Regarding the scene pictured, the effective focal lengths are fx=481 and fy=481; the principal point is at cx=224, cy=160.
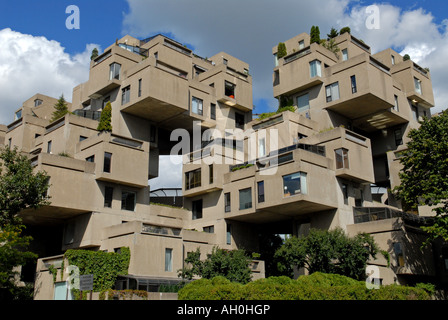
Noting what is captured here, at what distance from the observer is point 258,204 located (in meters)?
41.9

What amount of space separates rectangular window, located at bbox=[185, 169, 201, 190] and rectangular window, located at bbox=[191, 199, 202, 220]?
1745mm

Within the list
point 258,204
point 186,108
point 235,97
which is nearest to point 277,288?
point 258,204

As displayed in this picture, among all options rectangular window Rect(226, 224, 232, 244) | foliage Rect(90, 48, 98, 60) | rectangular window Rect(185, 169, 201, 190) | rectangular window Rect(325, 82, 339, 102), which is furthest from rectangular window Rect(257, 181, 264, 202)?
foliage Rect(90, 48, 98, 60)

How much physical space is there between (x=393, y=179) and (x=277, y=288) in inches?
1212

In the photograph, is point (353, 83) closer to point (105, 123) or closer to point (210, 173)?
point (210, 173)

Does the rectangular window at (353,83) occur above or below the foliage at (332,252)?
above

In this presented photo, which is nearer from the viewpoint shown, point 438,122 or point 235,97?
point 438,122

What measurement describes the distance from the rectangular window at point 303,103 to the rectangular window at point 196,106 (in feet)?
35.6

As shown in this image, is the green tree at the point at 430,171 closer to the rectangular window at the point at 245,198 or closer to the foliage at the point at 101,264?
the rectangular window at the point at 245,198

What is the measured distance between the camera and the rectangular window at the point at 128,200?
1738 inches

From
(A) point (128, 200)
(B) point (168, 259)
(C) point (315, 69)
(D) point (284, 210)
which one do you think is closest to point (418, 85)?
(C) point (315, 69)

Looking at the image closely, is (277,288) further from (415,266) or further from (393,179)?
(393,179)

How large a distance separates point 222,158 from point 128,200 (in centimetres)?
1017

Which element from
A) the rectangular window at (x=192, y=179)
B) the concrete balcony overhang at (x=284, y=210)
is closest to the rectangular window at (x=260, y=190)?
the concrete balcony overhang at (x=284, y=210)
